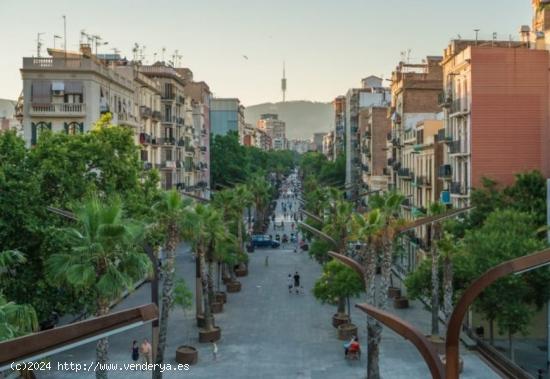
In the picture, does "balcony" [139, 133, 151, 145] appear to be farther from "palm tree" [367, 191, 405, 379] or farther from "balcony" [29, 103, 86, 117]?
"palm tree" [367, 191, 405, 379]

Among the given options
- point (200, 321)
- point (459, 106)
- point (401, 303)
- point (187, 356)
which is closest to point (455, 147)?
point (459, 106)

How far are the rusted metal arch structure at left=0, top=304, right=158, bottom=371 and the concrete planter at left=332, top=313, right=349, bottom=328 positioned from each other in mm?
29009

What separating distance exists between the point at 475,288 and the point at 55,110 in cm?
4497

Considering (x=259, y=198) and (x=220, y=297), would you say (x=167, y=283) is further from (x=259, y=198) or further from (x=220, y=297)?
(x=259, y=198)

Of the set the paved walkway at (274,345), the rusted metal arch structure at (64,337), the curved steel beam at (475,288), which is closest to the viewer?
the rusted metal arch structure at (64,337)

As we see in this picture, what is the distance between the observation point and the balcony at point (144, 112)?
218 feet

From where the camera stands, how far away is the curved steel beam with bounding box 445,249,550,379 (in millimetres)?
9773

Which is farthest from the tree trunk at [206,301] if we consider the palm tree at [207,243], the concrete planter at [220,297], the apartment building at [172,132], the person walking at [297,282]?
the apartment building at [172,132]

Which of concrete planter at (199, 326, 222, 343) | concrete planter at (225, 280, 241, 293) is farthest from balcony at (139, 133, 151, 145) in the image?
concrete planter at (199, 326, 222, 343)

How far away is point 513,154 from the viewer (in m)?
42.3

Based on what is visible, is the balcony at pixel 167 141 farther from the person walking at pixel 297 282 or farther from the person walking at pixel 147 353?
the person walking at pixel 147 353

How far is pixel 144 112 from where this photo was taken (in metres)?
67.1

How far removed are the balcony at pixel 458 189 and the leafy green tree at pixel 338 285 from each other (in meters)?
11.6

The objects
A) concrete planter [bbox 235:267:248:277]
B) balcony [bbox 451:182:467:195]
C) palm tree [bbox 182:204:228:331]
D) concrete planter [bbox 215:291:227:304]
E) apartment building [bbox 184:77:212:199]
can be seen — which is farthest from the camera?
apartment building [bbox 184:77:212:199]
